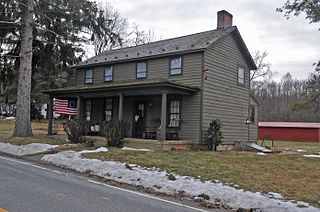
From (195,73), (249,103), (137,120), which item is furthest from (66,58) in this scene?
(249,103)

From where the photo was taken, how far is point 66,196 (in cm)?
732

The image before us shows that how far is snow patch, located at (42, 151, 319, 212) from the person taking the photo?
7141 millimetres

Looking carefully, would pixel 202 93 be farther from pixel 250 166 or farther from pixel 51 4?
pixel 51 4

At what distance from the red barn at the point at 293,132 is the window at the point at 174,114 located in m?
23.1

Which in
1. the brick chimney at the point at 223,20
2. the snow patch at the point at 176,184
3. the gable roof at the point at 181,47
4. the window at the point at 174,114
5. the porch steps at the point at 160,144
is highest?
the brick chimney at the point at 223,20

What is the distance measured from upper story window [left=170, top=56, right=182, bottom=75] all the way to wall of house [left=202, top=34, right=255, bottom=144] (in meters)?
1.51

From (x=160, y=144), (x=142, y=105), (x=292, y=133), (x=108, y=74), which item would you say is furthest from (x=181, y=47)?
(x=292, y=133)

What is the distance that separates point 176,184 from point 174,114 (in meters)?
10.6

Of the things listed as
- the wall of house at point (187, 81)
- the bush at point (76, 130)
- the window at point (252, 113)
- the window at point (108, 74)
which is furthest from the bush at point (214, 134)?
the window at point (108, 74)

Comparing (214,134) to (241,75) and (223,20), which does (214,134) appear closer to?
(241,75)

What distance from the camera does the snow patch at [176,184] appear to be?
7.14 m

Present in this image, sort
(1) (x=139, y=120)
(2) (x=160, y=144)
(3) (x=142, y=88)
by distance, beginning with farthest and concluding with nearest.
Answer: (1) (x=139, y=120)
(3) (x=142, y=88)
(2) (x=160, y=144)

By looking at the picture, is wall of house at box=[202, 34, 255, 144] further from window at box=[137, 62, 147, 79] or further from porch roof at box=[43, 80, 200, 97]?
window at box=[137, 62, 147, 79]

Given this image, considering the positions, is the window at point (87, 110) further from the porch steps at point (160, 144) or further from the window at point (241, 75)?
the window at point (241, 75)
